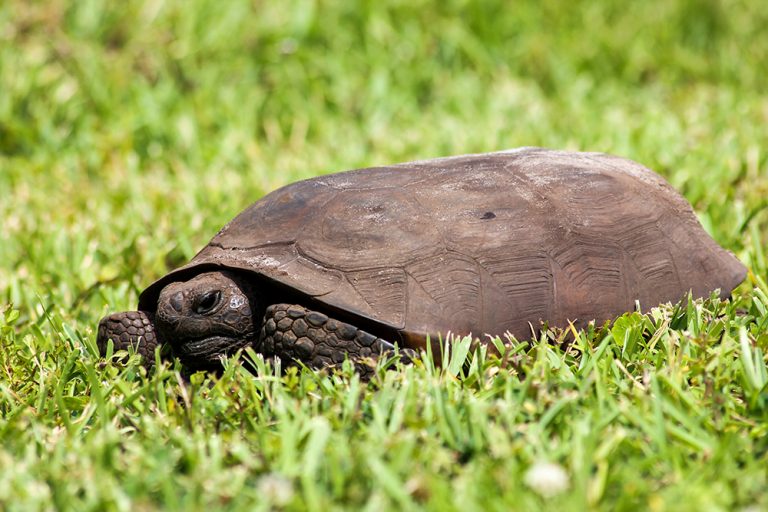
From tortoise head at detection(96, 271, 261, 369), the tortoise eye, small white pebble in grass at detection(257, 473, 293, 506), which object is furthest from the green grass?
the tortoise eye

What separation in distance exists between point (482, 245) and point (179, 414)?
960 mm

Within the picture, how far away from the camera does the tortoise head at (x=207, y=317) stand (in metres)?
2.75

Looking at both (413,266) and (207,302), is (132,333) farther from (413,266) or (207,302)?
(413,266)

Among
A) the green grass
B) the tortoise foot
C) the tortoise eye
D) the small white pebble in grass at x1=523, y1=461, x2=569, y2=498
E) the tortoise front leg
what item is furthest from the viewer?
the tortoise foot

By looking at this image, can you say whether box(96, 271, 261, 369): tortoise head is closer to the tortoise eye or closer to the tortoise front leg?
the tortoise eye

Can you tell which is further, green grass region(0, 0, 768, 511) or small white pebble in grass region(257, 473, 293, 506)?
green grass region(0, 0, 768, 511)

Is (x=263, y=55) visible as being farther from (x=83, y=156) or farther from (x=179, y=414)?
(x=179, y=414)

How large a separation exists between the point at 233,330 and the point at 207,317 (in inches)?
3.4

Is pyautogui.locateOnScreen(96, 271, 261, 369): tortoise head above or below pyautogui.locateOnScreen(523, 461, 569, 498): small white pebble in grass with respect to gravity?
above

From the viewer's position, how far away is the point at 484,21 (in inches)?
279

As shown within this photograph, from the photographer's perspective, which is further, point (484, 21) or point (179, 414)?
point (484, 21)

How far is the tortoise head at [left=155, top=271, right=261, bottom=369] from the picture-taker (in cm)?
275

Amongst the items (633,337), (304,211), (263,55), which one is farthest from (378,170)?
(263,55)

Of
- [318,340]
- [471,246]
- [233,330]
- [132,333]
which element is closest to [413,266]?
[471,246]
